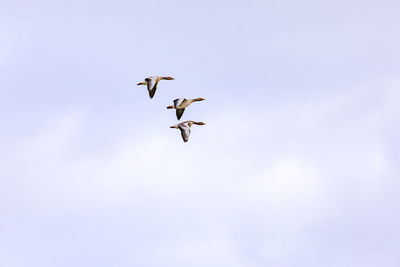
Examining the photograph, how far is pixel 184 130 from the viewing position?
152750mm

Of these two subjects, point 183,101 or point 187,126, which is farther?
point 183,101

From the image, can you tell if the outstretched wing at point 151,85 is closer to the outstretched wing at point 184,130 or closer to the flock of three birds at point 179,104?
the flock of three birds at point 179,104

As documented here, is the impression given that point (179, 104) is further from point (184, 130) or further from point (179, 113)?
point (184, 130)

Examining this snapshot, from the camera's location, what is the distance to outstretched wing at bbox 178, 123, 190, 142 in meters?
151

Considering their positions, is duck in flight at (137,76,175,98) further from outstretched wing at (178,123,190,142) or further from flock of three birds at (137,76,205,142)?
outstretched wing at (178,123,190,142)

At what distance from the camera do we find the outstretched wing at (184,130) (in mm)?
150762

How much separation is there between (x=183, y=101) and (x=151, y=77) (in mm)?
7816

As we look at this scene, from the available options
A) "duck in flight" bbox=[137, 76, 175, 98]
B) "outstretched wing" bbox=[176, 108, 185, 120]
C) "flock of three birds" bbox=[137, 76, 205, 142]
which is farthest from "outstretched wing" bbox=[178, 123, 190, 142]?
"outstretched wing" bbox=[176, 108, 185, 120]

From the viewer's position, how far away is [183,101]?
16462 cm

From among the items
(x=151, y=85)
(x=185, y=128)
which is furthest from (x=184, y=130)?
(x=151, y=85)

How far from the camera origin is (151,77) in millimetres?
158875

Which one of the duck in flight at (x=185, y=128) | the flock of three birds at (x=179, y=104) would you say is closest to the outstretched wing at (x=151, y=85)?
the flock of three birds at (x=179, y=104)

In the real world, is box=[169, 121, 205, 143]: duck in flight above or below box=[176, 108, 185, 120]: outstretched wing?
below

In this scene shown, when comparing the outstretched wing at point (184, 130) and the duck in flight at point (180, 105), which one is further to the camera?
the duck in flight at point (180, 105)
